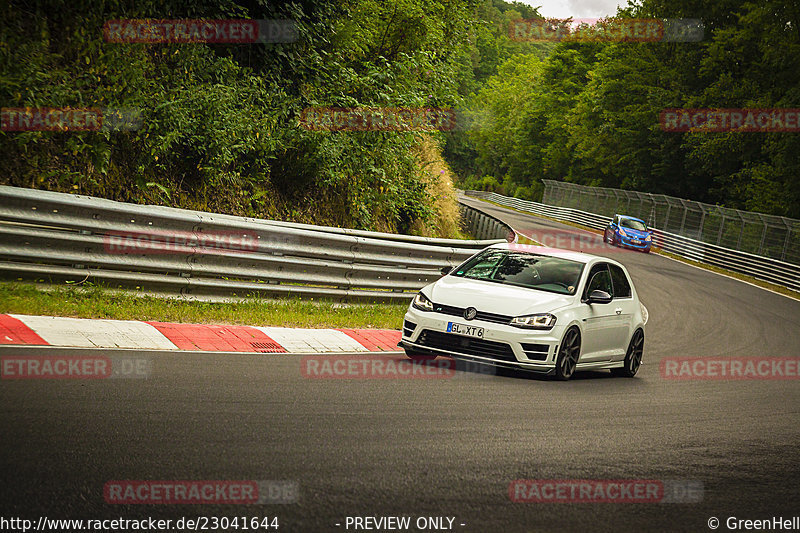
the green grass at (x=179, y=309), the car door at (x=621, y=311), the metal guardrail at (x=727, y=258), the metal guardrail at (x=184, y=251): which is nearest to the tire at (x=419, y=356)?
the green grass at (x=179, y=309)

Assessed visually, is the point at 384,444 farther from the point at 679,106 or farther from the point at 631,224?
the point at 679,106

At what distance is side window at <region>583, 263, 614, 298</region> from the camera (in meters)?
10.4

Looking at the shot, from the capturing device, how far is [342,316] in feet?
39.5

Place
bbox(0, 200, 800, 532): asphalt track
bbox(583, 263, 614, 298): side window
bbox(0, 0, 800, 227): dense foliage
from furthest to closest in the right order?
bbox(0, 0, 800, 227): dense foliage, bbox(583, 263, 614, 298): side window, bbox(0, 200, 800, 532): asphalt track

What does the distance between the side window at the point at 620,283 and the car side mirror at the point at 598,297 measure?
3.42 feet

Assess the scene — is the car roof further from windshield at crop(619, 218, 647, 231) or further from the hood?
windshield at crop(619, 218, 647, 231)

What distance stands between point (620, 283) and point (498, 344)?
124 inches

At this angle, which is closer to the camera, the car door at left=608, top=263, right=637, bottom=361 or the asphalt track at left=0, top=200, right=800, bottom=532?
the asphalt track at left=0, top=200, right=800, bottom=532

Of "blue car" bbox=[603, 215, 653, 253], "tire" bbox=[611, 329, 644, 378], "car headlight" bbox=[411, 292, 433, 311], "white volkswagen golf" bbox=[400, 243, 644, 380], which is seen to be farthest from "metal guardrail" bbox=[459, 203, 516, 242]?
"car headlight" bbox=[411, 292, 433, 311]

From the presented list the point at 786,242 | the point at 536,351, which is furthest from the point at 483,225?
the point at 536,351

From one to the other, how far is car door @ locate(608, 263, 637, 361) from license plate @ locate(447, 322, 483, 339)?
2413 mm

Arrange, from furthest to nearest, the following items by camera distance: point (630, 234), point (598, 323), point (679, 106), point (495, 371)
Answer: point (679, 106)
point (630, 234)
point (598, 323)
point (495, 371)

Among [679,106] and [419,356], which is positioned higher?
[679,106]

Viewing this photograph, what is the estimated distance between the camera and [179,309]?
989 cm
